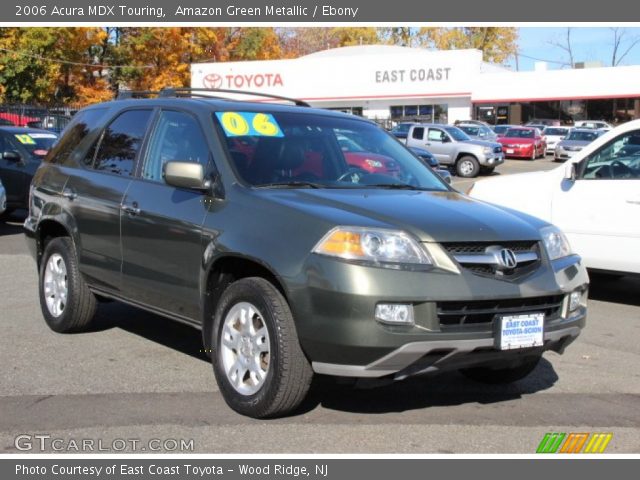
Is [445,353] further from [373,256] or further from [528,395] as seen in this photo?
[528,395]

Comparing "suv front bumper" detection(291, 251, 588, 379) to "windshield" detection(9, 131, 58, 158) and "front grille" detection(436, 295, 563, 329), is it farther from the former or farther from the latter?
"windshield" detection(9, 131, 58, 158)

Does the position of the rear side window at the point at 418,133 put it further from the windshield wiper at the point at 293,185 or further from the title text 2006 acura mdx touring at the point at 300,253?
the windshield wiper at the point at 293,185

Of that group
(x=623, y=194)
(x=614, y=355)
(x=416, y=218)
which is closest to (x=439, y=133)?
(x=623, y=194)

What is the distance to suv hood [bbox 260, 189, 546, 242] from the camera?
440 cm

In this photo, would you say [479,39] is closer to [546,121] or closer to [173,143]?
[546,121]

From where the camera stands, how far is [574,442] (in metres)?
4.48

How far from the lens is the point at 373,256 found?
424 cm

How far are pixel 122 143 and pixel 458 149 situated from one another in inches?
912

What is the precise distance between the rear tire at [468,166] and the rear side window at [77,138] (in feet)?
72.8

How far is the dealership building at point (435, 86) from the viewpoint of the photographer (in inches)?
1788

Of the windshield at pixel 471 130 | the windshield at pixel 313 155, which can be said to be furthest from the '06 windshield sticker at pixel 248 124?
the windshield at pixel 471 130

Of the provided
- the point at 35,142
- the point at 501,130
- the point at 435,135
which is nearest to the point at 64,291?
the point at 35,142

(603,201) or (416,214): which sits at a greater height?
(416,214)

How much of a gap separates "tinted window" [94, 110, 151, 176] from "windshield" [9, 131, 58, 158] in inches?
359
